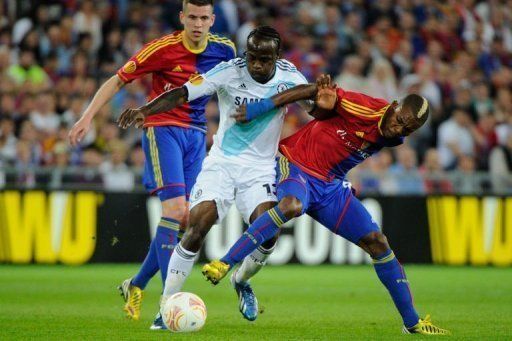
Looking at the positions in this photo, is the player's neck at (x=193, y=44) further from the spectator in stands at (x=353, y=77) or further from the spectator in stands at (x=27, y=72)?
the spectator in stands at (x=353, y=77)

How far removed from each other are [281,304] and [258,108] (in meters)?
3.30

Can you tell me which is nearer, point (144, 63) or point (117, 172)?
point (144, 63)

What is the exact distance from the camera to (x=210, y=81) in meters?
8.88

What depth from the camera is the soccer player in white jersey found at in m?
8.66

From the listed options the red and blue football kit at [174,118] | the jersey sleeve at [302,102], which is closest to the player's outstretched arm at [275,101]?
the jersey sleeve at [302,102]

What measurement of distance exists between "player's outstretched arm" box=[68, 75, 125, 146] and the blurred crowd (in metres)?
7.34

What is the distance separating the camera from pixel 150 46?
9.45 metres

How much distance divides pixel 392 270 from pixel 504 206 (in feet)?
29.2

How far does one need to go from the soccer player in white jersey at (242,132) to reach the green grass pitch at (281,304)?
91 cm

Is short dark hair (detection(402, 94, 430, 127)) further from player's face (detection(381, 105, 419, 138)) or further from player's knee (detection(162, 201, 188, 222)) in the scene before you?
player's knee (detection(162, 201, 188, 222))

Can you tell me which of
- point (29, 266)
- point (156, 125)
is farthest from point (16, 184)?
point (156, 125)

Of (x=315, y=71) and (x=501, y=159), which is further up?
(x=315, y=71)

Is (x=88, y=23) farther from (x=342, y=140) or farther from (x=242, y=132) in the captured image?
(x=342, y=140)

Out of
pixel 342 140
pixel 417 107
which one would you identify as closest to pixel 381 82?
pixel 342 140
